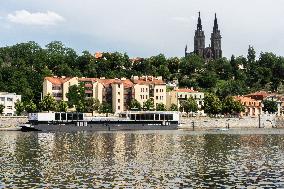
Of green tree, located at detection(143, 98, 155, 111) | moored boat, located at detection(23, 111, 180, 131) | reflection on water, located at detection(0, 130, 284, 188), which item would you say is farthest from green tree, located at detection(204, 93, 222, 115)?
reflection on water, located at detection(0, 130, 284, 188)

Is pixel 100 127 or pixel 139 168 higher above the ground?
pixel 100 127

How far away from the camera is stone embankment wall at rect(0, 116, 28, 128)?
15375cm

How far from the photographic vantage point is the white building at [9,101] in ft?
617

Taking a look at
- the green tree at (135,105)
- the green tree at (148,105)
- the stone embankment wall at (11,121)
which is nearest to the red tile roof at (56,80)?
the green tree at (135,105)

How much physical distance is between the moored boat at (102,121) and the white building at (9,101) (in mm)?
42538

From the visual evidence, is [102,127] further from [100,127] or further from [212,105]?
[212,105]

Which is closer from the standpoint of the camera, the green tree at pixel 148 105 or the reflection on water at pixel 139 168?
the reflection on water at pixel 139 168

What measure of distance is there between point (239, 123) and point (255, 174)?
141 meters

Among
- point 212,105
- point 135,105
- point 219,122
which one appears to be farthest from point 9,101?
point 219,122

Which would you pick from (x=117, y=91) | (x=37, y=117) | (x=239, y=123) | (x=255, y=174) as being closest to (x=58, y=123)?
(x=37, y=117)

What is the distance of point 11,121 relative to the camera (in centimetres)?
15562

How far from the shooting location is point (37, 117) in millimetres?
144500

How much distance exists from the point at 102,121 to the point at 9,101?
47183 mm

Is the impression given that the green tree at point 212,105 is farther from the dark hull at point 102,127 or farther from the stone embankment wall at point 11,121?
the stone embankment wall at point 11,121
